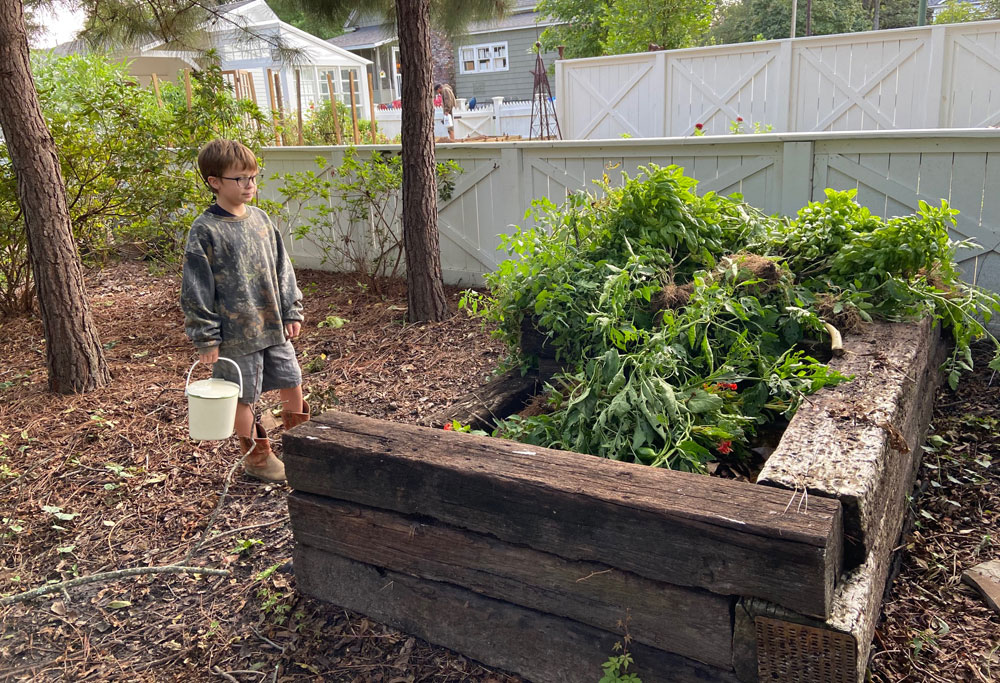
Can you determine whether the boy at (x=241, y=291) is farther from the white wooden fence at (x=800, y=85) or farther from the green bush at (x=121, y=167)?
the white wooden fence at (x=800, y=85)

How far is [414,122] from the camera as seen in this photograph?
5.59 meters

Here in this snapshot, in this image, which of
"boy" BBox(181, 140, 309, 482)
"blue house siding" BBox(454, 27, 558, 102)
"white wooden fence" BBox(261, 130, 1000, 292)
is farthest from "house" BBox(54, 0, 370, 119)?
"boy" BBox(181, 140, 309, 482)

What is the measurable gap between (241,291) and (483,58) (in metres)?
31.1

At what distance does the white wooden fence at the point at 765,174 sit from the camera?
4531mm

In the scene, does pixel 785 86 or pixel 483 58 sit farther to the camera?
pixel 483 58

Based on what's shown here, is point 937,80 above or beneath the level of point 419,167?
above

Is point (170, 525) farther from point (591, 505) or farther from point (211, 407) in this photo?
point (591, 505)

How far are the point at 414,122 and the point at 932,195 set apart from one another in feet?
11.4

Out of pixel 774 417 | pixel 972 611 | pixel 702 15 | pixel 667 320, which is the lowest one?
pixel 972 611

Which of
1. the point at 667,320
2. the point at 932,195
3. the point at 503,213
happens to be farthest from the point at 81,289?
the point at 932,195

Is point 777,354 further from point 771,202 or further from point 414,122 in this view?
point 414,122

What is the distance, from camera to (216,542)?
3.21 metres

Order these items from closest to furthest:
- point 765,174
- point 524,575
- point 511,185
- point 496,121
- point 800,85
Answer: point 524,575
point 765,174
point 511,185
point 800,85
point 496,121

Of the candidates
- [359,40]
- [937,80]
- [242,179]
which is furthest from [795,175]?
[359,40]
